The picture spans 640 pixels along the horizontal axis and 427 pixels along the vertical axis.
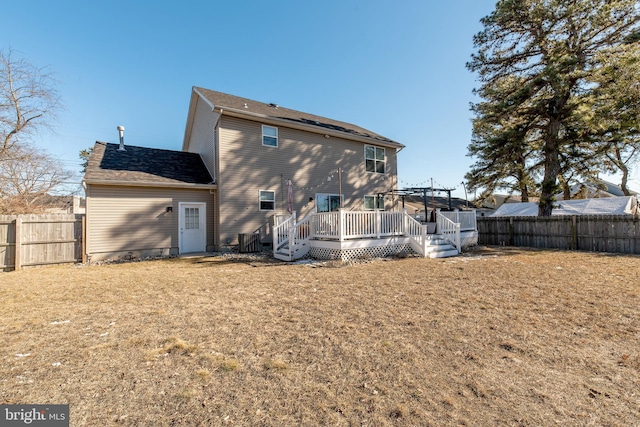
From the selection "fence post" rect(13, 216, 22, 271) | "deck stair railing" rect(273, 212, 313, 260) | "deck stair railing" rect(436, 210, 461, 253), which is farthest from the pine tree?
"fence post" rect(13, 216, 22, 271)

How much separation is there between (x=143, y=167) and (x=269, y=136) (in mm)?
5530

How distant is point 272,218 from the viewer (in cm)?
1294

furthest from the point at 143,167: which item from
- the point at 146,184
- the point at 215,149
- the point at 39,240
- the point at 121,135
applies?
the point at 39,240

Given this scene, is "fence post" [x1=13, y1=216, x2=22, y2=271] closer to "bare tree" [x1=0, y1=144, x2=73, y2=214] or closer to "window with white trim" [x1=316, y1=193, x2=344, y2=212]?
"bare tree" [x1=0, y1=144, x2=73, y2=214]

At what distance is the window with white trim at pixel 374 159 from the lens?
1616 cm

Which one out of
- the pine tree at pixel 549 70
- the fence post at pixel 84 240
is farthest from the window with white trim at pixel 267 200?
the pine tree at pixel 549 70

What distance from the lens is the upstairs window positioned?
42.5 ft

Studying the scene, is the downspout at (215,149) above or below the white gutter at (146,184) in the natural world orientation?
above

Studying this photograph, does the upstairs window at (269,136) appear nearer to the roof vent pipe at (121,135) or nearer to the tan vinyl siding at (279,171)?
the tan vinyl siding at (279,171)

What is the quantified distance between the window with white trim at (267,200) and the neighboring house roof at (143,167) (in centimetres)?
227

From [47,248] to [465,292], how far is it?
12551mm

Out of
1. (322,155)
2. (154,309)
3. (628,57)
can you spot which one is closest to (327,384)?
(154,309)

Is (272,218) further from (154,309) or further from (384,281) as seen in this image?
Answer: (154,309)

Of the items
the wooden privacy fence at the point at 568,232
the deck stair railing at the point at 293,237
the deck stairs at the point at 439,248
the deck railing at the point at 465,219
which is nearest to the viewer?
the deck stair railing at the point at 293,237
